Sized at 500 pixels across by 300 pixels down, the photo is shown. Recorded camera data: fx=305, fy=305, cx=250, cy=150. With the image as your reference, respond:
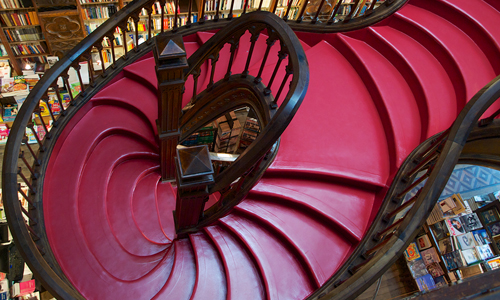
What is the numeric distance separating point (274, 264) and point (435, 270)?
98.2 inches

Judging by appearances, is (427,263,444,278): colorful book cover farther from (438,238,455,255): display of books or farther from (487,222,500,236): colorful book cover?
(487,222,500,236): colorful book cover

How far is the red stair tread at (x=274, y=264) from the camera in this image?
216cm

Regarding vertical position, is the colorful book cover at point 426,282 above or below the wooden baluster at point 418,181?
below

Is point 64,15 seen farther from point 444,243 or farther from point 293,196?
point 444,243

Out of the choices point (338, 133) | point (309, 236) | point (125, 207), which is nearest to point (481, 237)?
point (338, 133)

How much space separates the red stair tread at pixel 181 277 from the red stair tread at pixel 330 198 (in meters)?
0.81

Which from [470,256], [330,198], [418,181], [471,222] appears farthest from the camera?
[471,222]

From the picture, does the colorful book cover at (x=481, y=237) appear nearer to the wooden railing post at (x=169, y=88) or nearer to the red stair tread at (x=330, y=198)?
the red stair tread at (x=330, y=198)

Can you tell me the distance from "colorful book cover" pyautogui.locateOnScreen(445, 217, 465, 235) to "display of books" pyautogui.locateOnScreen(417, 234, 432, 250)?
295mm

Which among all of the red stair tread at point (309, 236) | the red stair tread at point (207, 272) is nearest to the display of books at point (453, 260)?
the red stair tread at point (309, 236)

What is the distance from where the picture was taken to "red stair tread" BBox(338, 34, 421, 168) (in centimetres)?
250

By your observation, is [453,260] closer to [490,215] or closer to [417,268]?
[417,268]

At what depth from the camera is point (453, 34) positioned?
2.92m

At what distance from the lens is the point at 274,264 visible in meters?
2.27
